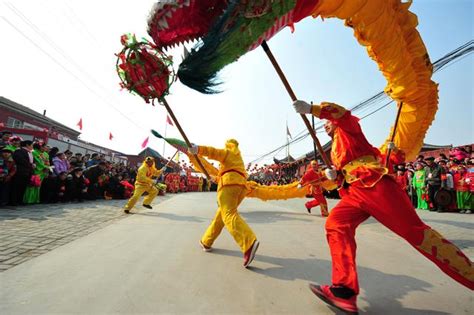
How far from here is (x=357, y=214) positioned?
7.30 ft

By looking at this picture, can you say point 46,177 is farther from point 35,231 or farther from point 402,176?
point 402,176

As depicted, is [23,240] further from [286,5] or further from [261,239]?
[286,5]

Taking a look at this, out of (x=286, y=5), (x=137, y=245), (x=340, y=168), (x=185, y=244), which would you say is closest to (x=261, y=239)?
(x=185, y=244)

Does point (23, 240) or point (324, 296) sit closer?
point (324, 296)

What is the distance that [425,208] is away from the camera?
28.8ft

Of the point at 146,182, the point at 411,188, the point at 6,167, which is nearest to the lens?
the point at 6,167

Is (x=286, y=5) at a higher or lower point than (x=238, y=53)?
higher

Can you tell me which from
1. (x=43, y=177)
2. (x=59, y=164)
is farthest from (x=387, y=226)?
(x=59, y=164)

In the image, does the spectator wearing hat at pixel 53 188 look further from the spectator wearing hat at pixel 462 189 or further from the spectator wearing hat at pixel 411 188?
the spectator wearing hat at pixel 462 189

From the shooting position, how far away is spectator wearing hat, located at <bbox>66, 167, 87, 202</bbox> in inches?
347

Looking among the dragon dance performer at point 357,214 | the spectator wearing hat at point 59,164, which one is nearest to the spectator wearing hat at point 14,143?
the spectator wearing hat at point 59,164

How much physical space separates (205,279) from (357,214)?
1450 mm

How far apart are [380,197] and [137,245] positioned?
306 centimetres

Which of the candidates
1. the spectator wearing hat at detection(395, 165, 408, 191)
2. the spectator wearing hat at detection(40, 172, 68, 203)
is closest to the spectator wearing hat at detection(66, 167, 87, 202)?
the spectator wearing hat at detection(40, 172, 68, 203)
